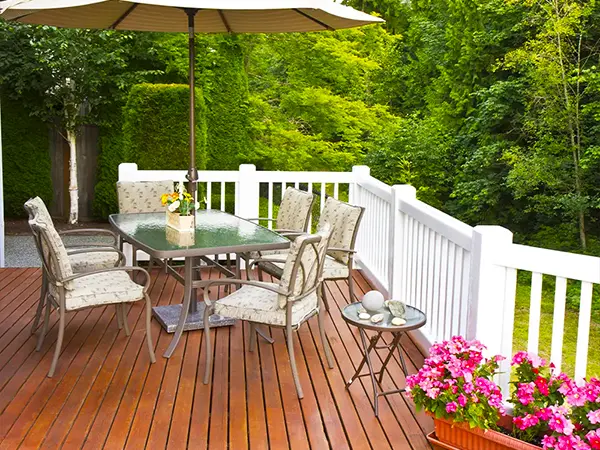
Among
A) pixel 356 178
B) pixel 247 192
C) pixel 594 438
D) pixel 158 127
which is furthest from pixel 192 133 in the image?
pixel 158 127

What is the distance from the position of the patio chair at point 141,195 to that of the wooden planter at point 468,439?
11.4 feet

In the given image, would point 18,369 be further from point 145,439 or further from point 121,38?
point 121,38

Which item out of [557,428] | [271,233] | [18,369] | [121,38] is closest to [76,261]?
[18,369]

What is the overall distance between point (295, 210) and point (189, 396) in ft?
7.21

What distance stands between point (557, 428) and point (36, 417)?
7.94ft

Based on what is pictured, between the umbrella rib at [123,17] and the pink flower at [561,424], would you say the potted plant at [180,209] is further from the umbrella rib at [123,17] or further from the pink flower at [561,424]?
the pink flower at [561,424]

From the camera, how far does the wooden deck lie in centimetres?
319

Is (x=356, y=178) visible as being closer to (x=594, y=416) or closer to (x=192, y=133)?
(x=192, y=133)

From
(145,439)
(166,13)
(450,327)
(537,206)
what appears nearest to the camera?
(145,439)

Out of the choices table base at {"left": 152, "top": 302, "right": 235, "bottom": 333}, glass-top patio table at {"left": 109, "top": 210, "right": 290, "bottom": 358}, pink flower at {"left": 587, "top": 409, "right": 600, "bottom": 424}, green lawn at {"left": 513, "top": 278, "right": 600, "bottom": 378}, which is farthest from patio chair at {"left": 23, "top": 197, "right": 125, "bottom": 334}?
green lawn at {"left": 513, "top": 278, "right": 600, "bottom": 378}

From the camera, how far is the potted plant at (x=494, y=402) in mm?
2600

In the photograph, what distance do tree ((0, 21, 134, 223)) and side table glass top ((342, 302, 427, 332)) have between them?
25.2 feet

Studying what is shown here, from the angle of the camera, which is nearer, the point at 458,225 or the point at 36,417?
the point at 36,417

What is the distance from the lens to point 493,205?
1350cm
